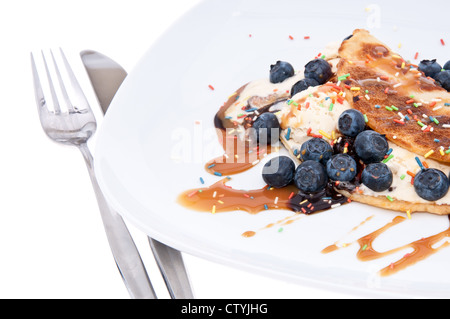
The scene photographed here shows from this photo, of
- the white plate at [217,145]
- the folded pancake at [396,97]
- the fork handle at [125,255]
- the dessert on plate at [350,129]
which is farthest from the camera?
the folded pancake at [396,97]

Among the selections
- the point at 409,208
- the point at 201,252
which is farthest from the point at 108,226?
the point at 409,208

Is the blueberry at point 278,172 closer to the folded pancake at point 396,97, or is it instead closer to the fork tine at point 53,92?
the folded pancake at point 396,97

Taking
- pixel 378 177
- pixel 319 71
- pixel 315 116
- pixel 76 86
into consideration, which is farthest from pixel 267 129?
pixel 76 86

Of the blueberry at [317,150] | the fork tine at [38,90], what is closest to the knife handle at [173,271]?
the blueberry at [317,150]

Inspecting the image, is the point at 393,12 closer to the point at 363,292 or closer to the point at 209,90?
the point at 209,90

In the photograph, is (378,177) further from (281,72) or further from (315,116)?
(281,72)

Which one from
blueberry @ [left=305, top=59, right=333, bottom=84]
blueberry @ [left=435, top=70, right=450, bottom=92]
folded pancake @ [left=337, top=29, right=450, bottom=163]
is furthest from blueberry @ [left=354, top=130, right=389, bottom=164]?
blueberry @ [left=435, top=70, right=450, bottom=92]
